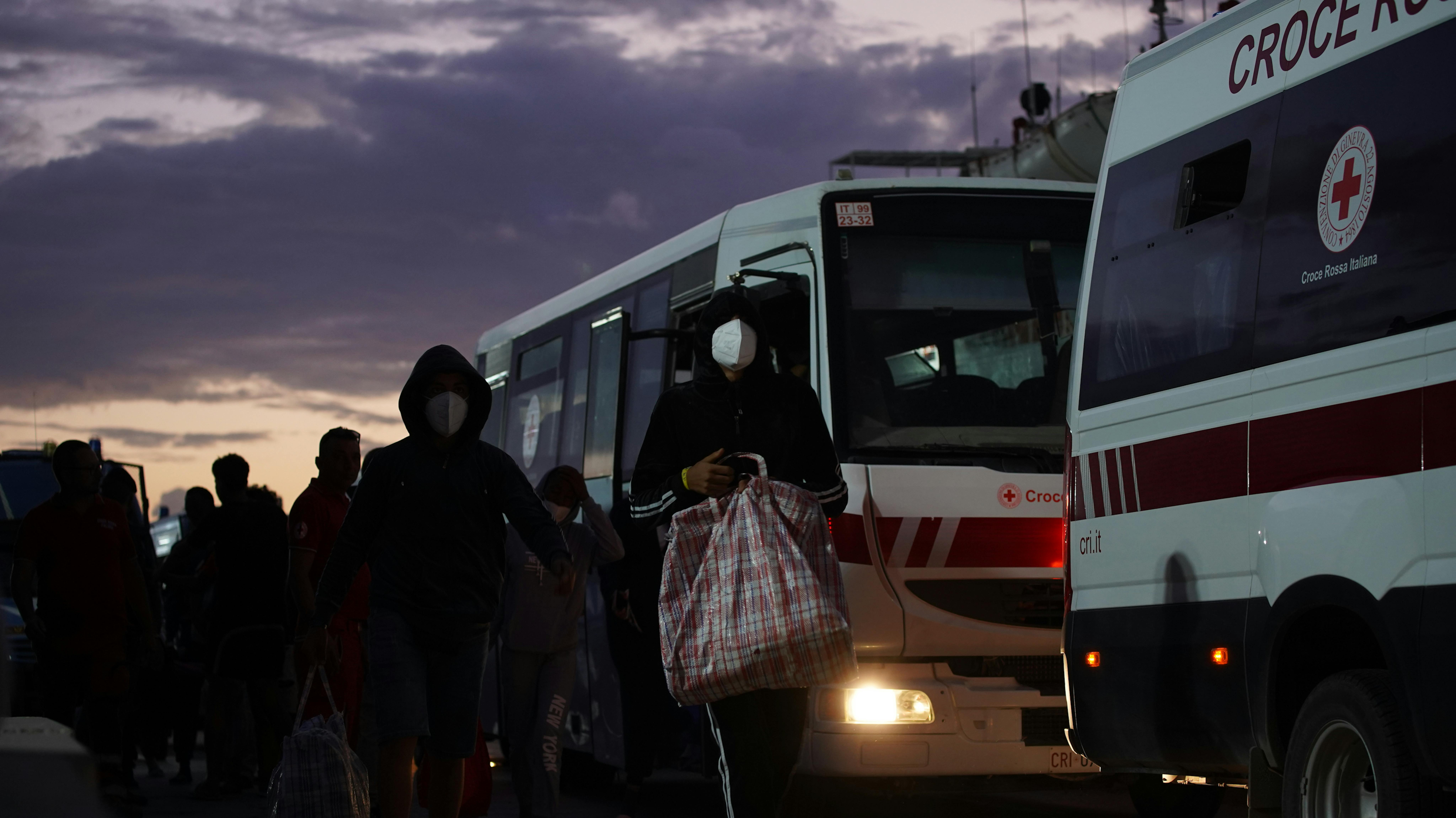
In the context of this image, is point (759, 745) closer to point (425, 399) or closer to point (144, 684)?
point (425, 399)

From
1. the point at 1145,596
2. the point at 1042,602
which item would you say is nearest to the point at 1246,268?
the point at 1145,596

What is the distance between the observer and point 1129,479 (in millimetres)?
6195

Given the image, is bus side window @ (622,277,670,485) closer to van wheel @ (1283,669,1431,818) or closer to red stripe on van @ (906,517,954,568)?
red stripe on van @ (906,517,954,568)

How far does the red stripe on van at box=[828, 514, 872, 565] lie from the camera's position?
803 cm

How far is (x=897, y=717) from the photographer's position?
7906 mm

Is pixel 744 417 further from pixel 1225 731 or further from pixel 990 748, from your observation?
pixel 990 748

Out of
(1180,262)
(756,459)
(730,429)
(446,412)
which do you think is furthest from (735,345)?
(1180,262)

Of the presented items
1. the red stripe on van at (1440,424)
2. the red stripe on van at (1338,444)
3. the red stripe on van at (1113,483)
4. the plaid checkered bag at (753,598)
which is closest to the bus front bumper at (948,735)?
the red stripe on van at (1113,483)

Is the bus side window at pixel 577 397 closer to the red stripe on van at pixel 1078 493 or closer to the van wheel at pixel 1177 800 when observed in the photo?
the van wheel at pixel 1177 800

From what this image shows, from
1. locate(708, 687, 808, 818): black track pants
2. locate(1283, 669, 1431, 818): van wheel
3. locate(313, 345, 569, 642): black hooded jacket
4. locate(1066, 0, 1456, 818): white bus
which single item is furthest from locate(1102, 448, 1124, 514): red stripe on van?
locate(313, 345, 569, 642): black hooded jacket

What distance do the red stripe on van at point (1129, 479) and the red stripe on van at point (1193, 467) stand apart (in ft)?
0.08

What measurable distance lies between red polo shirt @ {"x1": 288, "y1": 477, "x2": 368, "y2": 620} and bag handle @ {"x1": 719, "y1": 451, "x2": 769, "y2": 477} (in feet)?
9.55

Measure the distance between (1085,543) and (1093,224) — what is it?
1163 millimetres

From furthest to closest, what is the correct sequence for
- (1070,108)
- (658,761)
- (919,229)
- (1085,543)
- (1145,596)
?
1. (1070,108)
2. (658,761)
3. (919,229)
4. (1085,543)
5. (1145,596)
